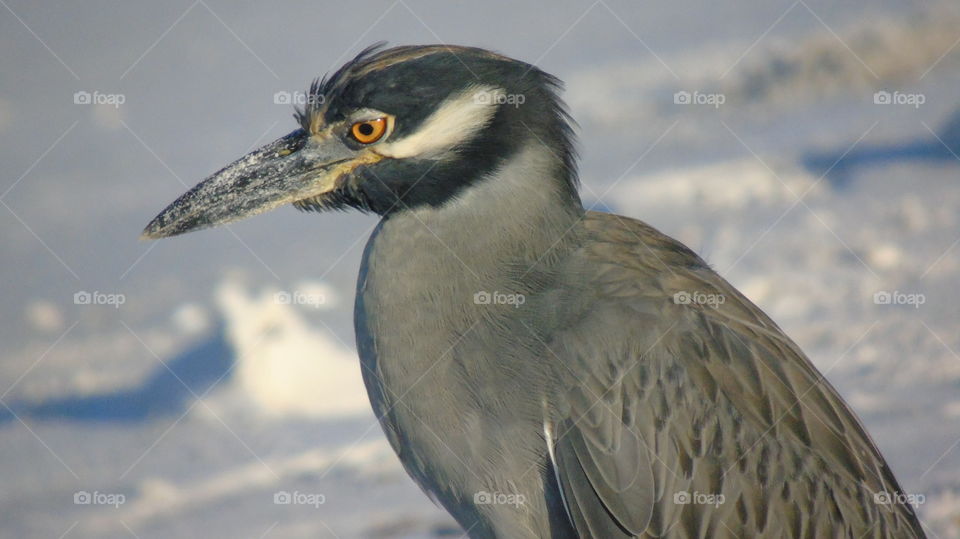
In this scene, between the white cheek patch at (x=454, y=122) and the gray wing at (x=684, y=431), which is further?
the white cheek patch at (x=454, y=122)

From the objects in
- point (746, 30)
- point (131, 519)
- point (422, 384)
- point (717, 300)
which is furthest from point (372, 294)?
point (746, 30)

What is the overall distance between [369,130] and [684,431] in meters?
1.42

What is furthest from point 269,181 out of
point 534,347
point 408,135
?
point 534,347

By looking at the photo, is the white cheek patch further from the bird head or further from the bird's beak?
the bird's beak

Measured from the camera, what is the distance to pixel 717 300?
149 inches

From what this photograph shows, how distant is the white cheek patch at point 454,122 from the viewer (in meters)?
3.56

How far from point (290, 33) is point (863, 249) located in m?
4.89

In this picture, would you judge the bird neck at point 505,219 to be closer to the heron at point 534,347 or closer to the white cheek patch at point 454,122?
the heron at point 534,347

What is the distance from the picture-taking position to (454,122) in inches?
141

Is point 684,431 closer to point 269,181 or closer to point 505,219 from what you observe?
point 505,219

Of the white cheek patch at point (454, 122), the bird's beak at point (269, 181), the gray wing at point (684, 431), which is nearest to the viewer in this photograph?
the gray wing at point (684, 431)

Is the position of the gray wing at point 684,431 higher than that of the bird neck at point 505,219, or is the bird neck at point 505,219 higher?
the bird neck at point 505,219

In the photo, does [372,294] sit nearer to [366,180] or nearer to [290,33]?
[366,180]

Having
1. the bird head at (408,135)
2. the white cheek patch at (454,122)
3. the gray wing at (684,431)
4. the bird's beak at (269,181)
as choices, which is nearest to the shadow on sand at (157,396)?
the bird's beak at (269,181)
